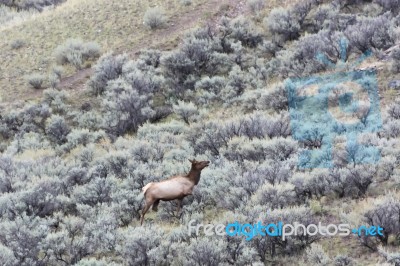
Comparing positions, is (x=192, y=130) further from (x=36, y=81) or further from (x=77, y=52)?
(x=77, y=52)

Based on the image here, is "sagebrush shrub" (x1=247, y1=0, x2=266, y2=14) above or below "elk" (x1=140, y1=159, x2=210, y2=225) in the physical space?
below

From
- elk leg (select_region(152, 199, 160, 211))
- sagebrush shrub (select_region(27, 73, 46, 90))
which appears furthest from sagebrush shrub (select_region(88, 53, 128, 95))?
elk leg (select_region(152, 199, 160, 211))

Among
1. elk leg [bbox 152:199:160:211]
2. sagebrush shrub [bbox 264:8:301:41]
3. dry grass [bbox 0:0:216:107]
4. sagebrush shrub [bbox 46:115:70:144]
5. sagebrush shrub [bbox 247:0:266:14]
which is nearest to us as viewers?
elk leg [bbox 152:199:160:211]

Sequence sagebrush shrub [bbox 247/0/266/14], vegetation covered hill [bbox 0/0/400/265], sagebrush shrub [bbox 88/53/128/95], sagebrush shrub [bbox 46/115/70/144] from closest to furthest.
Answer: vegetation covered hill [bbox 0/0/400/265] < sagebrush shrub [bbox 46/115/70/144] < sagebrush shrub [bbox 88/53/128/95] < sagebrush shrub [bbox 247/0/266/14]

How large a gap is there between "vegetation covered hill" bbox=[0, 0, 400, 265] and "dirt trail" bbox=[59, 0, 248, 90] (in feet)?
0.28

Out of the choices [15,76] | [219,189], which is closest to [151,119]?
[15,76]

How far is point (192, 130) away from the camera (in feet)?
51.1

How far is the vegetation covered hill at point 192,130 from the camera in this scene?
358 inches

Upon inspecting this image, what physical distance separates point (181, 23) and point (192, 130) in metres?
8.77

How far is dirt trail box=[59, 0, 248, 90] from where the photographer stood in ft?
69.5

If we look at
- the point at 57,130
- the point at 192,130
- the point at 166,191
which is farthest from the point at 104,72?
the point at 166,191

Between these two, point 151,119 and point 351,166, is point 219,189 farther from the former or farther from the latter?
point 151,119

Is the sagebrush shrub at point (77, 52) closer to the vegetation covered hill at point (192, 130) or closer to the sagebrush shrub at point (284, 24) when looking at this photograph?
the vegetation covered hill at point (192, 130)

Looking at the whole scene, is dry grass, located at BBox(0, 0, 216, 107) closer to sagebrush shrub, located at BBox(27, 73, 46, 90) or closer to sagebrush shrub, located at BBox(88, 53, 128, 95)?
sagebrush shrub, located at BBox(27, 73, 46, 90)
